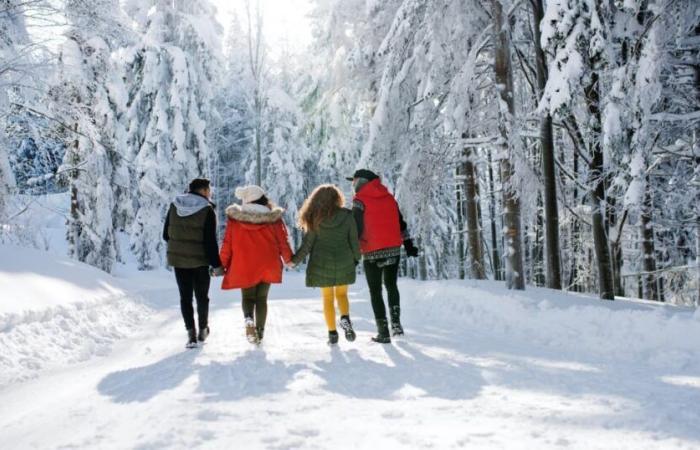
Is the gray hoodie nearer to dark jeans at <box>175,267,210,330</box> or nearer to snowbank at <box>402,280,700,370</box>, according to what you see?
dark jeans at <box>175,267,210,330</box>

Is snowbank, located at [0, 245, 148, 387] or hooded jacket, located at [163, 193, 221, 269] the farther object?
hooded jacket, located at [163, 193, 221, 269]

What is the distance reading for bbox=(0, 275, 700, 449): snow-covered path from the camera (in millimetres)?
3334

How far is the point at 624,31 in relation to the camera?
10.3 m

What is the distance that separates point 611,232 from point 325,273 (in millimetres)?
9622

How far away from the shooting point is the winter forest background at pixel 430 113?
926 centimetres

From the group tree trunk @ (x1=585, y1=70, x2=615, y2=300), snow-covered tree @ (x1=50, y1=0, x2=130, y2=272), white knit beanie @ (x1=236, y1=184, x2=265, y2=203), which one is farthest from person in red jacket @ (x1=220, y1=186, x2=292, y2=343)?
snow-covered tree @ (x1=50, y1=0, x2=130, y2=272)

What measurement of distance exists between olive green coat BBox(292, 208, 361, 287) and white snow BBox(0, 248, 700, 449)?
2.66ft

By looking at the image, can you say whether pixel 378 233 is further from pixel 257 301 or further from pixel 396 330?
pixel 257 301

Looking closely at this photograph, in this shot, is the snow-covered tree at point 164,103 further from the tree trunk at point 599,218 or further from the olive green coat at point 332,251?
the olive green coat at point 332,251

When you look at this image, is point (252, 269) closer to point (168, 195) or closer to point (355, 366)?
point (355, 366)

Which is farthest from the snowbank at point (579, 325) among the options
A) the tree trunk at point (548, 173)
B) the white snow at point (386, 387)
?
the tree trunk at point (548, 173)

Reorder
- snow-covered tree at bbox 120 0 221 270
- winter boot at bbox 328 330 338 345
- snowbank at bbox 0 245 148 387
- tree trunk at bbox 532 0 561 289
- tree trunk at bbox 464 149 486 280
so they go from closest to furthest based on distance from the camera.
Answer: snowbank at bbox 0 245 148 387 < winter boot at bbox 328 330 338 345 < tree trunk at bbox 532 0 561 289 < tree trunk at bbox 464 149 486 280 < snow-covered tree at bbox 120 0 221 270

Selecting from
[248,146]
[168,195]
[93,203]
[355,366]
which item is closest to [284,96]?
[248,146]

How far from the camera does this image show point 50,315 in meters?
7.32
